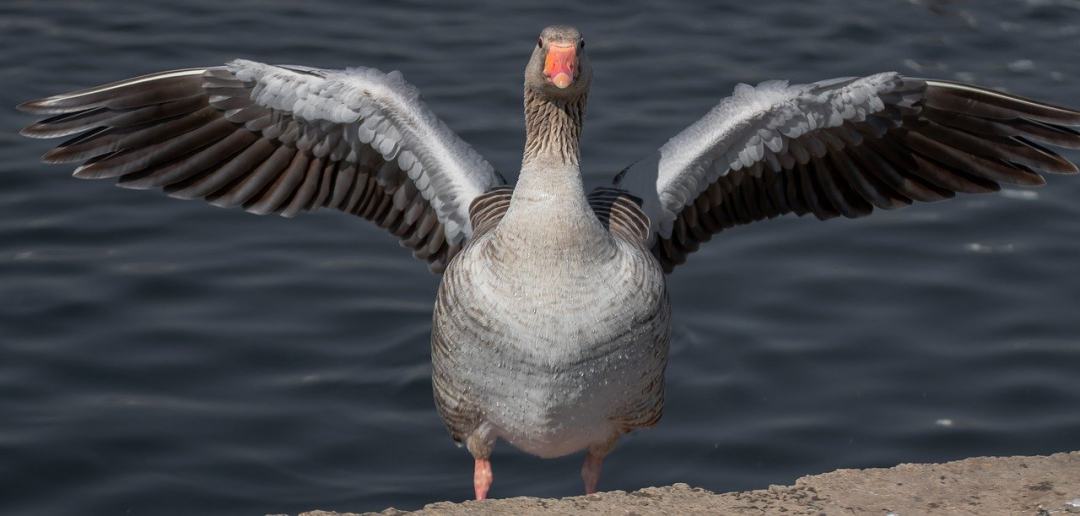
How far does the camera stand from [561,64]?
6730mm

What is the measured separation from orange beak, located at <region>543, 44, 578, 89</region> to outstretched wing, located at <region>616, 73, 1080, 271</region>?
4.67ft

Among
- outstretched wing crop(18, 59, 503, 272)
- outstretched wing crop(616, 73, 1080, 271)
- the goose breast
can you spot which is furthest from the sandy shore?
outstretched wing crop(18, 59, 503, 272)

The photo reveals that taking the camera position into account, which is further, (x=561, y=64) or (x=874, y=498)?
(x=561, y=64)

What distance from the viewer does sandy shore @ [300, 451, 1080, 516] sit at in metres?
5.64

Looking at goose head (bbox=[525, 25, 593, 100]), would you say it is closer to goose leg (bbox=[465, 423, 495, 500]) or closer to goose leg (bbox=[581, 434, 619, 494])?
goose leg (bbox=[465, 423, 495, 500])

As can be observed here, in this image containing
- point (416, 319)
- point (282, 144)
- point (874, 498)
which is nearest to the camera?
point (874, 498)

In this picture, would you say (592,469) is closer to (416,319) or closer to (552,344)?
(552,344)

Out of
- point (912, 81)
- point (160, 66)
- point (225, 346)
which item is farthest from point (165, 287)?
point (912, 81)

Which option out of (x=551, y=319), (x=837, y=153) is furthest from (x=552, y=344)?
(x=837, y=153)

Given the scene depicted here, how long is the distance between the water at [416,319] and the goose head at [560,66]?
2926 millimetres

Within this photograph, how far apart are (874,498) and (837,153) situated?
304 centimetres

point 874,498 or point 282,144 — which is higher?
point 282,144

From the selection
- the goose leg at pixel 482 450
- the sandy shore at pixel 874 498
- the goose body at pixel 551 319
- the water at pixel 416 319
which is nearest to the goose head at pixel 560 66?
the goose body at pixel 551 319

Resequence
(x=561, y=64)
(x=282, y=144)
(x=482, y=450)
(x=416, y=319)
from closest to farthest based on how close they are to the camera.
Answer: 1. (x=561, y=64)
2. (x=482, y=450)
3. (x=282, y=144)
4. (x=416, y=319)
